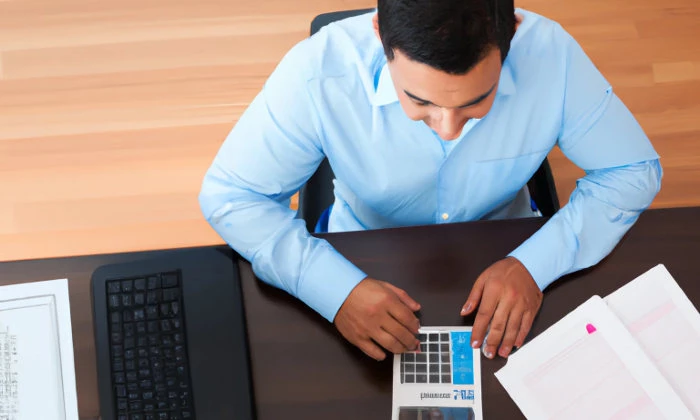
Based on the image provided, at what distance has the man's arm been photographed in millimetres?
1047

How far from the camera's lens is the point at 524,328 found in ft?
3.41

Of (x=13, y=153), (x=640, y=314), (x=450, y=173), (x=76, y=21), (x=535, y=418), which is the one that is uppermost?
(x=76, y=21)

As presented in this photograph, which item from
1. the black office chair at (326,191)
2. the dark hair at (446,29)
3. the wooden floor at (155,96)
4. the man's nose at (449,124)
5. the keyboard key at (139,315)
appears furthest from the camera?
the wooden floor at (155,96)

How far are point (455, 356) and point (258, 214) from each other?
388 mm

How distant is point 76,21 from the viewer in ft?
7.61

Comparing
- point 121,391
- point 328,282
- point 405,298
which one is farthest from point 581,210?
point 121,391

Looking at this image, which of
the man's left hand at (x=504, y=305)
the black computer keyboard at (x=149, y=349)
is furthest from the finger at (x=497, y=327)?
the black computer keyboard at (x=149, y=349)

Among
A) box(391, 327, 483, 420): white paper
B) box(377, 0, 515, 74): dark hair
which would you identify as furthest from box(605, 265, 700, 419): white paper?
box(377, 0, 515, 74): dark hair

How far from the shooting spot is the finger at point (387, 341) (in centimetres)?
103

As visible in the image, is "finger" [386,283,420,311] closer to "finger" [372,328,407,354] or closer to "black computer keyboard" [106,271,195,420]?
"finger" [372,328,407,354]

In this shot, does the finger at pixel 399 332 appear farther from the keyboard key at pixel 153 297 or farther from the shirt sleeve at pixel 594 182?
the keyboard key at pixel 153 297

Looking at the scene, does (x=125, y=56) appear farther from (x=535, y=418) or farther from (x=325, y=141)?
(x=535, y=418)

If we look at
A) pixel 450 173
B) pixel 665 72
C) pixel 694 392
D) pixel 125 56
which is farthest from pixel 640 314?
pixel 125 56

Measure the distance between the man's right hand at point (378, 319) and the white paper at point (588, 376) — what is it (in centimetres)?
15
